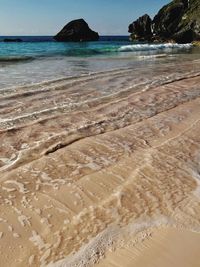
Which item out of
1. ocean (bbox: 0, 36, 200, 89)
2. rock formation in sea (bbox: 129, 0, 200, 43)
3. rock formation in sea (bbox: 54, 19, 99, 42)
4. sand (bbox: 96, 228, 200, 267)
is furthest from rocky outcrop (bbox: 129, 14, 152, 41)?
sand (bbox: 96, 228, 200, 267)

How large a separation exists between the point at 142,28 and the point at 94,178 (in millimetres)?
99579

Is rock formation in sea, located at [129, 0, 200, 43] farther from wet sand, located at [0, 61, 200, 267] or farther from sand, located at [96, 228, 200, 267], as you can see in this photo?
sand, located at [96, 228, 200, 267]

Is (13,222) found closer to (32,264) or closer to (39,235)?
(39,235)

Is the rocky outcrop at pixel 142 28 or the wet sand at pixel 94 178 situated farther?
the rocky outcrop at pixel 142 28

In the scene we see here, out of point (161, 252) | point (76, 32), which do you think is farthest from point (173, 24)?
point (161, 252)

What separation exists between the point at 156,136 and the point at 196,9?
3105 inches

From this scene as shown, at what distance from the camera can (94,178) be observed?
5.92 metres

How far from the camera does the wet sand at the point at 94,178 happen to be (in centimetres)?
434

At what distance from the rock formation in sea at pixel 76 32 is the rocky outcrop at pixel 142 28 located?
1404cm

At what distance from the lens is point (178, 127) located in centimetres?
855

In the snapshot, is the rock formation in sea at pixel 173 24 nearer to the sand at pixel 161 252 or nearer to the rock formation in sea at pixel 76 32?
the rock formation in sea at pixel 76 32

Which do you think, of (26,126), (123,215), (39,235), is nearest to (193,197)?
(123,215)

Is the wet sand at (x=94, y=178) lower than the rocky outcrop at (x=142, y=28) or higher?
higher

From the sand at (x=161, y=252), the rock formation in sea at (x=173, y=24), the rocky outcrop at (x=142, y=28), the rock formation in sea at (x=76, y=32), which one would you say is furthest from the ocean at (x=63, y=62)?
the rock formation in sea at (x=76, y=32)
